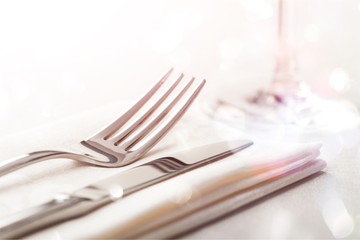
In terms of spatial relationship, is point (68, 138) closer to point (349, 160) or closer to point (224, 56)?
point (349, 160)

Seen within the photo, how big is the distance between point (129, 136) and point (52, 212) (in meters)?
0.17

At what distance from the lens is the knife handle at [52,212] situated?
40cm

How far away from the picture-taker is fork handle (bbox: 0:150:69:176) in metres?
0.50

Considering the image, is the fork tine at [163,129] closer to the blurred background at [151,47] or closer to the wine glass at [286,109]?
the wine glass at [286,109]

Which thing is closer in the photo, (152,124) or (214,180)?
(214,180)

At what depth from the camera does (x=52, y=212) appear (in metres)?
0.41

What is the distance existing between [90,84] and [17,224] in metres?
0.56

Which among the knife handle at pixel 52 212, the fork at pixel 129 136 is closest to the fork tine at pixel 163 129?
the fork at pixel 129 136

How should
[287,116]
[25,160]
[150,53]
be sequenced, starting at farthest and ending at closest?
1. [150,53]
2. [287,116]
3. [25,160]

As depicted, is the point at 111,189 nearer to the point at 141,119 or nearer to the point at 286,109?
the point at 141,119

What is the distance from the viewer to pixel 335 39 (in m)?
1.08

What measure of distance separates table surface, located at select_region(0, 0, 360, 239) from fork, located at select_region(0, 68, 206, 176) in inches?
1.2

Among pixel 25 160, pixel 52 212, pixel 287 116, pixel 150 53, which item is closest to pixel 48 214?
pixel 52 212

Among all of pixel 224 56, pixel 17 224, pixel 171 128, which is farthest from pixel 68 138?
pixel 224 56
